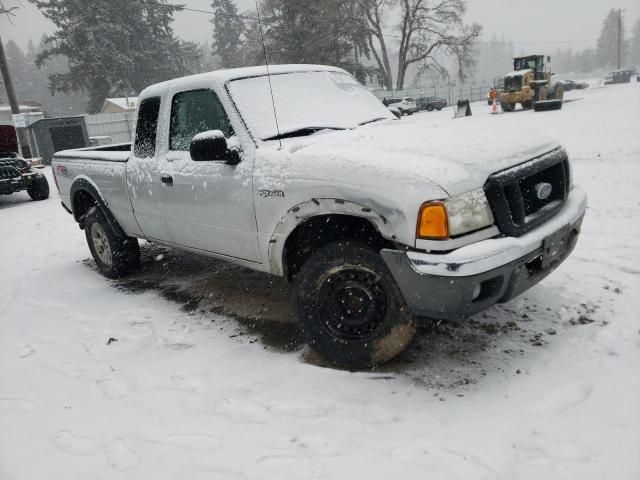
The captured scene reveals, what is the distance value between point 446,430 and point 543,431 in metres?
0.47

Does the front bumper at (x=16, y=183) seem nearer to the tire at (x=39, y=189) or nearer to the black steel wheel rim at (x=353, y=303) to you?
the tire at (x=39, y=189)

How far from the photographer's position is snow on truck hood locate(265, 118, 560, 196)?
260cm

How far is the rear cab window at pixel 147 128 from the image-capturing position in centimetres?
429

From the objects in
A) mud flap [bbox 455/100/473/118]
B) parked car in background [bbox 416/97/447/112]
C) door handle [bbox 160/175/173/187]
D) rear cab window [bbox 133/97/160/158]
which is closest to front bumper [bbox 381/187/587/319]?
door handle [bbox 160/175/173/187]

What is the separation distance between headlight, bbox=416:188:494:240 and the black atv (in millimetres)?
12100

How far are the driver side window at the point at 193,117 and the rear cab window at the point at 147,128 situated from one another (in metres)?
0.25

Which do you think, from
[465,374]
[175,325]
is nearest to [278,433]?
[465,374]

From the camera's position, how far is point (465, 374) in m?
2.95

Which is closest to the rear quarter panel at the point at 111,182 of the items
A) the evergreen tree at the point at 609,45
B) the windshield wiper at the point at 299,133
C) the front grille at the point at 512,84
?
the windshield wiper at the point at 299,133

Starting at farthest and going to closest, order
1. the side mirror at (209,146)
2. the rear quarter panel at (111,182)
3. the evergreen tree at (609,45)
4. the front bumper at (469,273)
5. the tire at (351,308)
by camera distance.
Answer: the evergreen tree at (609,45), the rear quarter panel at (111,182), the side mirror at (209,146), the tire at (351,308), the front bumper at (469,273)

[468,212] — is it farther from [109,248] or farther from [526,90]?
[526,90]

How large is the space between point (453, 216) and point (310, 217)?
913mm

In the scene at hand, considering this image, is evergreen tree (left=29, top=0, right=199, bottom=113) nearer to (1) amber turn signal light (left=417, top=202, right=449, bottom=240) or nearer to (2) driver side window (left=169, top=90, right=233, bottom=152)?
(2) driver side window (left=169, top=90, right=233, bottom=152)

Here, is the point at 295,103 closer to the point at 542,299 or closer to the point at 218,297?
the point at 218,297
